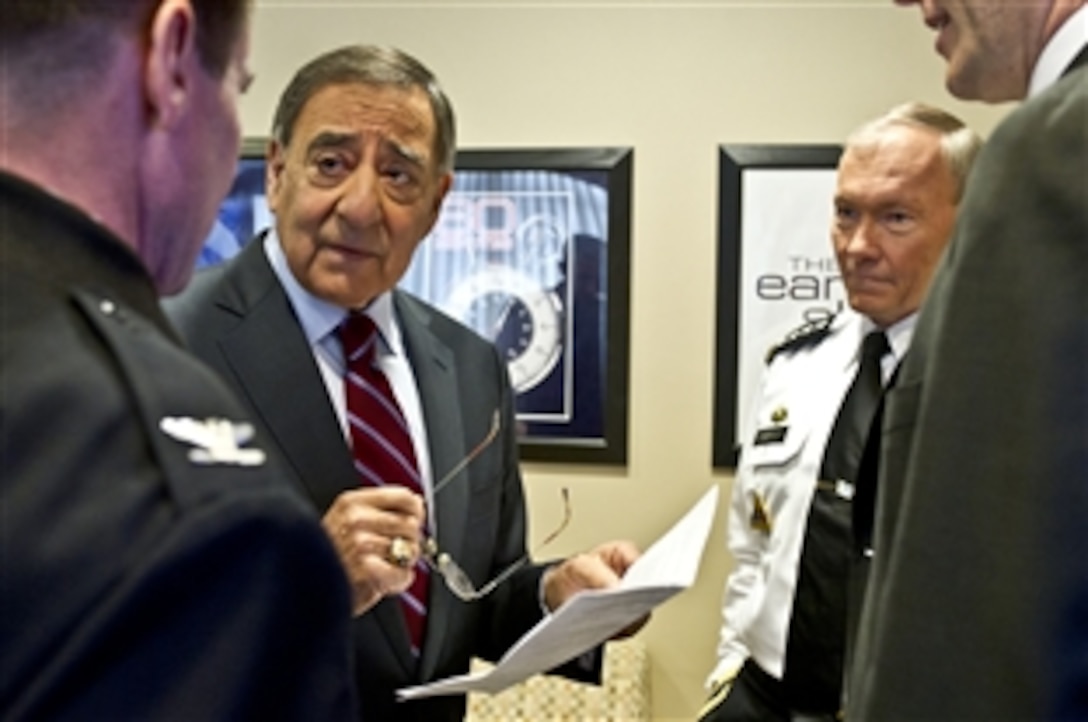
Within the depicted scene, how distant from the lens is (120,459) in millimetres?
546

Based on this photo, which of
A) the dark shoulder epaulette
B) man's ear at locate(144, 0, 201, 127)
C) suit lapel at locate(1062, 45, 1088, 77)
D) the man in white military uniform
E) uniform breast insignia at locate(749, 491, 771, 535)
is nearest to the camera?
man's ear at locate(144, 0, 201, 127)

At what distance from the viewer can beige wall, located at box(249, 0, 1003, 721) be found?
9.52 ft

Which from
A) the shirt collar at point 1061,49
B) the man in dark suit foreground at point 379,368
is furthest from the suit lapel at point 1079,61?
the man in dark suit foreground at point 379,368

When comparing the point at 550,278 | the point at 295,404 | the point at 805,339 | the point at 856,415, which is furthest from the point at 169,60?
the point at 550,278

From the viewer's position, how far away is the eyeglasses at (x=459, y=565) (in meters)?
1.54

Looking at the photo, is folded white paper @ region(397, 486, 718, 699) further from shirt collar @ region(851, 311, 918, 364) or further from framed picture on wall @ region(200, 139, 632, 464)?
framed picture on wall @ region(200, 139, 632, 464)

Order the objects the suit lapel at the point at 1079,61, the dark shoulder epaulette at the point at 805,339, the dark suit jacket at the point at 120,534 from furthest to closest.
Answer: the dark shoulder epaulette at the point at 805,339 → the suit lapel at the point at 1079,61 → the dark suit jacket at the point at 120,534

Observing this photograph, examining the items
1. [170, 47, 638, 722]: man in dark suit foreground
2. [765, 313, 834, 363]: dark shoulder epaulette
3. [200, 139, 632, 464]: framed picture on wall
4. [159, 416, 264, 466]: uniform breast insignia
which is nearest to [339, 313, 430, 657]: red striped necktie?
[170, 47, 638, 722]: man in dark suit foreground

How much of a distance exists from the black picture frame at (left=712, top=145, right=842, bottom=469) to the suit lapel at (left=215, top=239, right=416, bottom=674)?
1618 mm

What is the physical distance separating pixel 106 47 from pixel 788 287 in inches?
95.0

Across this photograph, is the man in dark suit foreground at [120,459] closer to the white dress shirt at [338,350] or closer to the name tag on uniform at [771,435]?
the white dress shirt at [338,350]

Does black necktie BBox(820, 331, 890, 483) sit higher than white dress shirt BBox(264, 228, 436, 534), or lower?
lower

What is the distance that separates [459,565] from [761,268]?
1.56 metres

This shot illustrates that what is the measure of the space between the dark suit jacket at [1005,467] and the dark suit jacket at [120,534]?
41cm
